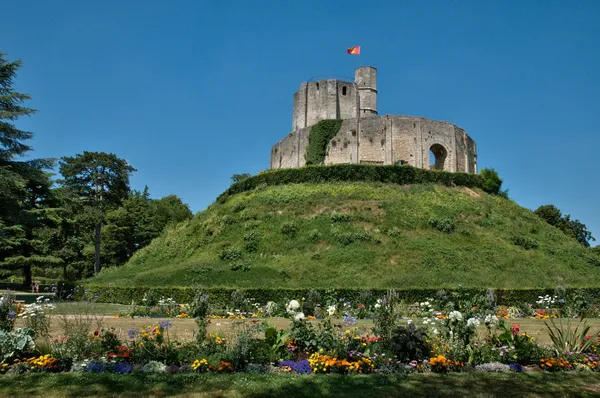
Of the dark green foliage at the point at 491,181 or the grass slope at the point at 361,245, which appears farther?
the dark green foliage at the point at 491,181

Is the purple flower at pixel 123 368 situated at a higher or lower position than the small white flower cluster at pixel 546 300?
lower

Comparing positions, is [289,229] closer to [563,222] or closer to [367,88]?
[367,88]

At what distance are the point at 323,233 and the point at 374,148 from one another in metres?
12.5

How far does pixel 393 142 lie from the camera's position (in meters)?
40.1

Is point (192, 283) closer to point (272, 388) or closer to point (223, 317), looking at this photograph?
point (223, 317)

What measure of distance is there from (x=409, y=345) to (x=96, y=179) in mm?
43174

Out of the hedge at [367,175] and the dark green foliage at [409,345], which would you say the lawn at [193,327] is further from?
the hedge at [367,175]

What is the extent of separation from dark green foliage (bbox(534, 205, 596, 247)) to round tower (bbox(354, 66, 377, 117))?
2683cm

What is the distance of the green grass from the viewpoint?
6840 mm

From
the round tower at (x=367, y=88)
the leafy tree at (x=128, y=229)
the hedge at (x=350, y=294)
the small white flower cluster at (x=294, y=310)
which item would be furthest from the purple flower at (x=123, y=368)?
the leafy tree at (x=128, y=229)

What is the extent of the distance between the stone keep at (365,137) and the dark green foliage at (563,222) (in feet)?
66.6

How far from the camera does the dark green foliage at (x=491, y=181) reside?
39844 millimetres

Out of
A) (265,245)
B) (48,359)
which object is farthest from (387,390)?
(265,245)

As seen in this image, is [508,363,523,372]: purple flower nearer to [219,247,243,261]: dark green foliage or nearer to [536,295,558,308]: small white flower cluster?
[536,295,558,308]: small white flower cluster
